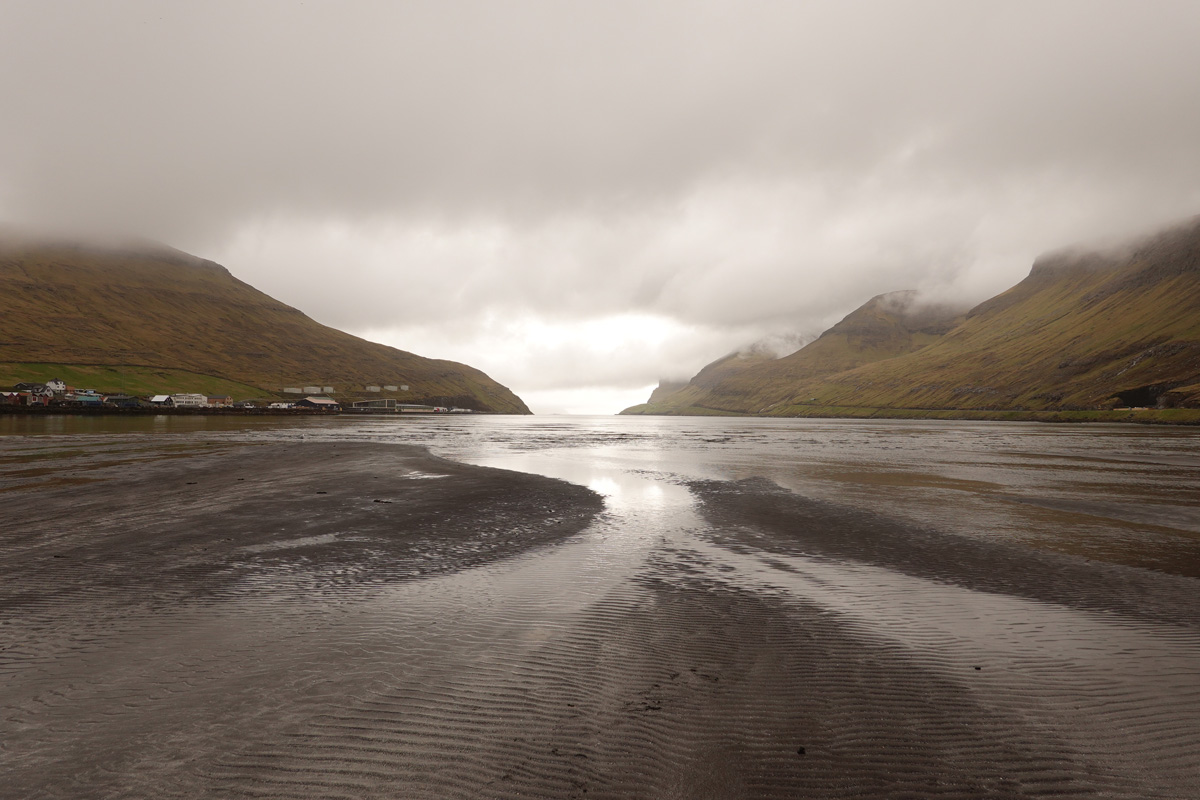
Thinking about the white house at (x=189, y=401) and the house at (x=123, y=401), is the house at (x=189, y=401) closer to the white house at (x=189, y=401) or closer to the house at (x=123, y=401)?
the white house at (x=189, y=401)

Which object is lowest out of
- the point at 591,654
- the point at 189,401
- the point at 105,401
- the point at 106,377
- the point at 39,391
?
the point at 591,654

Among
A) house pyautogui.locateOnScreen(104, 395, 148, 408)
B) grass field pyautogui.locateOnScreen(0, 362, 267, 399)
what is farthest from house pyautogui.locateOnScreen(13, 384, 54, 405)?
house pyautogui.locateOnScreen(104, 395, 148, 408)

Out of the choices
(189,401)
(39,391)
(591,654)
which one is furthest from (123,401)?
(591,654)

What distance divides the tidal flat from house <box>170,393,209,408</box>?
18225cm

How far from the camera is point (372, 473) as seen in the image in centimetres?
3344

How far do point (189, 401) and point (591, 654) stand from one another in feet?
693

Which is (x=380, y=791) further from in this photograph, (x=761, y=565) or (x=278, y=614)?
(x=761, y=565)

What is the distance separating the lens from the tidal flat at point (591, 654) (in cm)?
577

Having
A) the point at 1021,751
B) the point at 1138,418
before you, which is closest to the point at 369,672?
the point at 1021,751

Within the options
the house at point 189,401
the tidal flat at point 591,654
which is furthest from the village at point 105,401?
the tidal flat at point 591,654

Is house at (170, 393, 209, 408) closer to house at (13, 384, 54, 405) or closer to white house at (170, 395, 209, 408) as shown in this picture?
white house at (170, 395, 209, 408)

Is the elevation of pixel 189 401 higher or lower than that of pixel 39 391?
lower

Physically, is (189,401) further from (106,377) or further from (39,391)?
(39,391)

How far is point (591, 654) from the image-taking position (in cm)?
880
